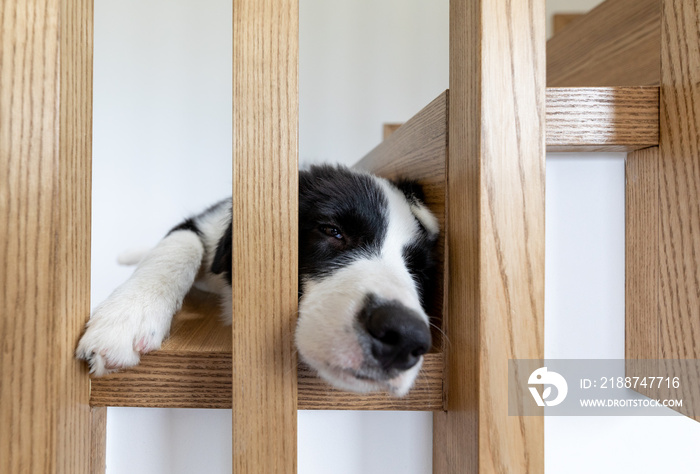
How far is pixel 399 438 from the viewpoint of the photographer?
0.71 meters

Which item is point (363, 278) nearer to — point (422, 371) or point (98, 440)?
point (422, 371)

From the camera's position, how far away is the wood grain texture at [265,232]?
0.53m

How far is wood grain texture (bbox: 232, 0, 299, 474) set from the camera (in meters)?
0.53

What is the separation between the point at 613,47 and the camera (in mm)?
1368

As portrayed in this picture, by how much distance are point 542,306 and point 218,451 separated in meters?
0.50

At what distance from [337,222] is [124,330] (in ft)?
1.32

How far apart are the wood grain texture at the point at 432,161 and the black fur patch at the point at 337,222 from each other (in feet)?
0.33

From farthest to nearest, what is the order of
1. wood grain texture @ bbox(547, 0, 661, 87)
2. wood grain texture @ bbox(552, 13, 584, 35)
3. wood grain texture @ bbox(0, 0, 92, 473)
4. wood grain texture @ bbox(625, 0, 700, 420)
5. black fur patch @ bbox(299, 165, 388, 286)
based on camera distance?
wood grain texture @ bbox(552, 13, 584, 35) < wood grain texture @ bbox(547, 0, 661, 87) < black fur patch @ bbox(299, 165, 388, 286) < wood grain texture @ bbox(625, 0, 700, 420) < wood grain texture @ bbox(0, 0, 92, 473)

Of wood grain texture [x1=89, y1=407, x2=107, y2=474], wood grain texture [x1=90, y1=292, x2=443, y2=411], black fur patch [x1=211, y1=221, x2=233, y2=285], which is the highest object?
black fur patch [x1=211, y1=221, x2=233, y2=285]

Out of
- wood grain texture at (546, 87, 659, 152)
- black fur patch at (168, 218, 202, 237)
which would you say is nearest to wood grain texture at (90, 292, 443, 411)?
wood grain texture at (546, 87, 659, 152)

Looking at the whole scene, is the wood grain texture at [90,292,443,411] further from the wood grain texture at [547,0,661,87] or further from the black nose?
the wood grain texture at [547,0,661,87]

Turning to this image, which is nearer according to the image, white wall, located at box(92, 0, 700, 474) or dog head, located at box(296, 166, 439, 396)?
dog head, located at box(296, 166, 439, 396)

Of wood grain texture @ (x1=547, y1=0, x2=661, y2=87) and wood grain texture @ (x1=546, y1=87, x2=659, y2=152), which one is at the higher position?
wood grain texture @ (x1=547, y1=0, x2=661, y2=87)

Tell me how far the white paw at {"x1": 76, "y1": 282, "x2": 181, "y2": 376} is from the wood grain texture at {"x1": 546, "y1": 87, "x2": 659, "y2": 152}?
0.60 metres
